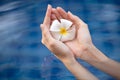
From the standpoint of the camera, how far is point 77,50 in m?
0.99

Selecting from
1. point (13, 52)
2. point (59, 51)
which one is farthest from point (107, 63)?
point (13, 52)

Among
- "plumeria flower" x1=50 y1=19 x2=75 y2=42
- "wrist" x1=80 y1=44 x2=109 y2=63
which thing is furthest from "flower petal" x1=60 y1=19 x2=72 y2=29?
"wrist" x1=80 y1=44 x2=109 y2=63

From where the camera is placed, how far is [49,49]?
101 centimetres

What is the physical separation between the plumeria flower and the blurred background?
85 millimetres

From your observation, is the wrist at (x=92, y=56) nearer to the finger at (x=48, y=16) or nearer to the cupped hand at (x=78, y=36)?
the cupped hand at (x=78, y=36)

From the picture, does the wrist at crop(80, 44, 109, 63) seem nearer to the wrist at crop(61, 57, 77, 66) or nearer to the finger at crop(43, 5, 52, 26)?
the wrist at crop(61, 57, 77, 66)

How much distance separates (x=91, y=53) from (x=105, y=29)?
0.12 m

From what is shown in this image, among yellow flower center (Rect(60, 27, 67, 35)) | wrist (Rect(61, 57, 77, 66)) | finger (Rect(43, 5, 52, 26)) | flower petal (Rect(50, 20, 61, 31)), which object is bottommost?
wrist (Rect(61, 57, 77, 66))

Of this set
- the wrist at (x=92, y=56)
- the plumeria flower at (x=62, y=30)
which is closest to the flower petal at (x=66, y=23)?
the plumeria flower at (x=62, y=30)

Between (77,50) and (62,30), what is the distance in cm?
9

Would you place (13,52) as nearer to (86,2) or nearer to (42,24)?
(42,24)

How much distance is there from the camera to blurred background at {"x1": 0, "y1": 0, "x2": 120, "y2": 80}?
100 centimetres

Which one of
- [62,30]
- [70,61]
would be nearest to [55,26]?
[62,30]

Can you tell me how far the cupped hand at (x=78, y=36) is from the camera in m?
0.98
